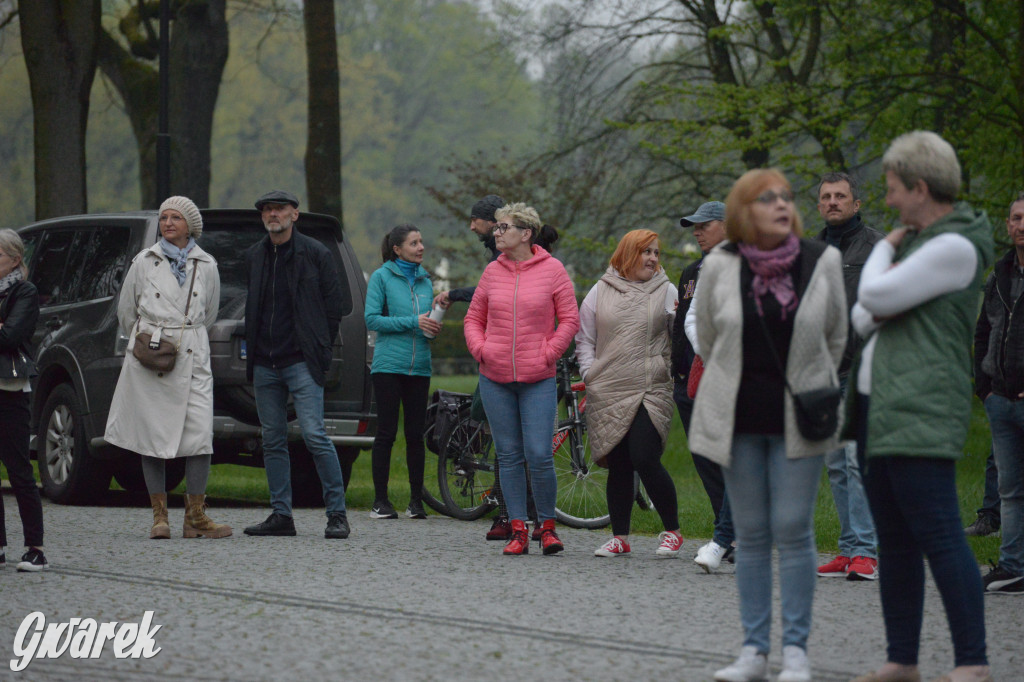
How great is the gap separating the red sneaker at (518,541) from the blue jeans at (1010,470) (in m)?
2.46

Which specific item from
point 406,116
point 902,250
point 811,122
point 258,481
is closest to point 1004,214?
point 811,122

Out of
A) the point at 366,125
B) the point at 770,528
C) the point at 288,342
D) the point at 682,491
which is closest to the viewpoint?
the point at 770,528

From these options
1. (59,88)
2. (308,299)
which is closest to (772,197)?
(308,299)

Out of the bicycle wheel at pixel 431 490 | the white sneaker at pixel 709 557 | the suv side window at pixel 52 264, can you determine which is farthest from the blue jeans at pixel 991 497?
the suv side window at pixel 52 264

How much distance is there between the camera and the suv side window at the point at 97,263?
9.99 metres

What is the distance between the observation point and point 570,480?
9.39 meters

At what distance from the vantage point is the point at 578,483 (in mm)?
9375

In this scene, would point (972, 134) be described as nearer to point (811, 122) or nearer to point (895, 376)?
point (811, 122)

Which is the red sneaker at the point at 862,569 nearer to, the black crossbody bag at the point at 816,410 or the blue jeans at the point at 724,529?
the blue jeans at the point at 724,529

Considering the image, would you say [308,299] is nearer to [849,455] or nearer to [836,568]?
[849,455]

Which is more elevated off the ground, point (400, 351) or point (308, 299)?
point (308, 299)

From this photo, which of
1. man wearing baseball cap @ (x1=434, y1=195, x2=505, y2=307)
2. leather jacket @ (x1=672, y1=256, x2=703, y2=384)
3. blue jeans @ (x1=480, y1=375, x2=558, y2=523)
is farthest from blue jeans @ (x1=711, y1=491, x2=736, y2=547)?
man wearing baseball cap @ (x1=434, y1=195, x2=505, y2=307)

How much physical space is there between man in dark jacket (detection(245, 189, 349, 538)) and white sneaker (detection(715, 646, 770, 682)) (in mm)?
3960

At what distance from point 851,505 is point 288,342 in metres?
3.30
